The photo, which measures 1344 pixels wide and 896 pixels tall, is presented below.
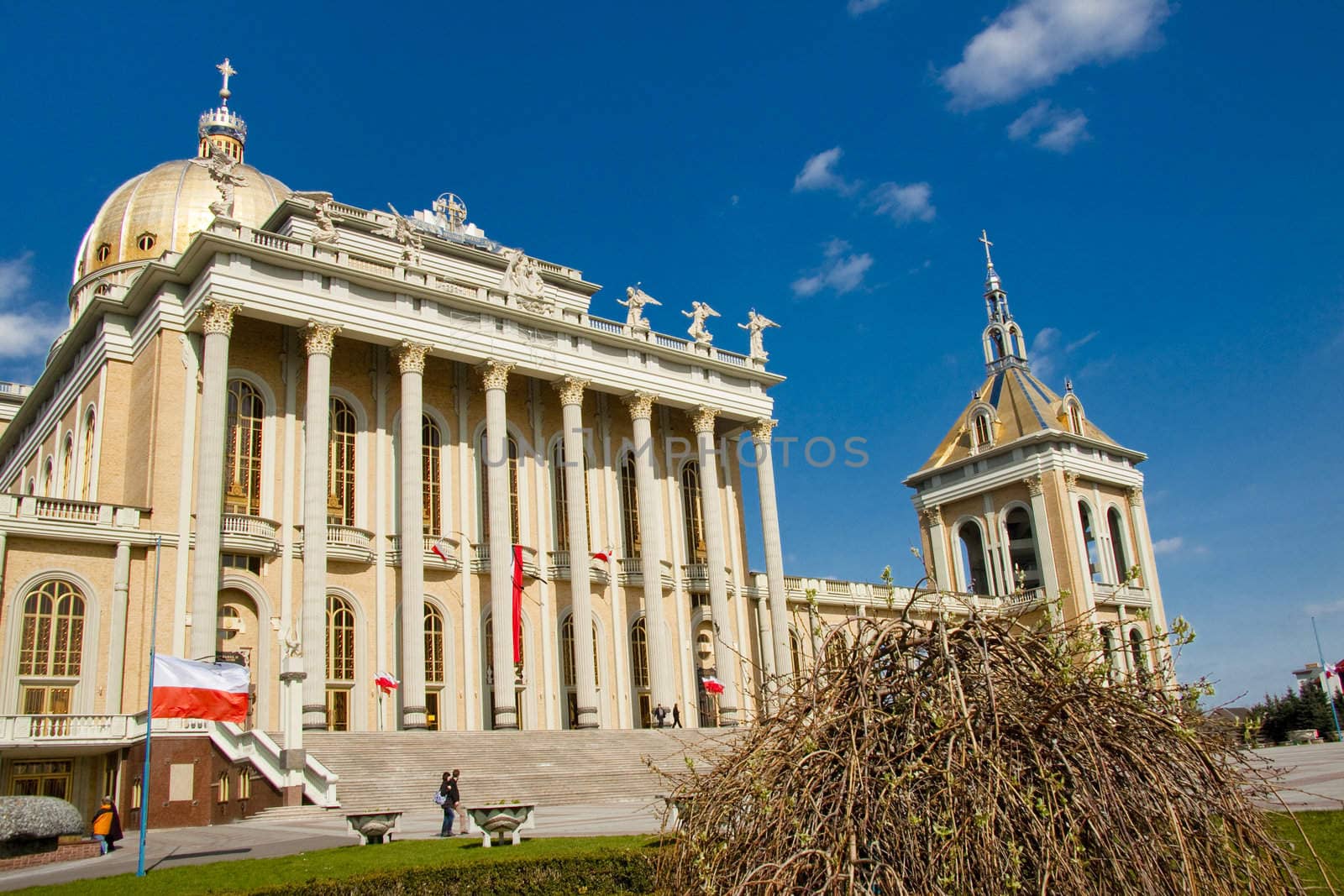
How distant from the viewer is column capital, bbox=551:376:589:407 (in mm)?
40188

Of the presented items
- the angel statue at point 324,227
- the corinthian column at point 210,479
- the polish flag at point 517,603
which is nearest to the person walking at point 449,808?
the corinthian column at point 210,479

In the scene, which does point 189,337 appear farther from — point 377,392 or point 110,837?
point 110,837

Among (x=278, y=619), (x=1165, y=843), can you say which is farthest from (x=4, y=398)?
(x=1165, y=843)

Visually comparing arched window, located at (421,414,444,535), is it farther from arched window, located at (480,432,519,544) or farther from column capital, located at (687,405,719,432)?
column capital, located at (687,405,719,432)

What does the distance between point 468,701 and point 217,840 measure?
15.9m

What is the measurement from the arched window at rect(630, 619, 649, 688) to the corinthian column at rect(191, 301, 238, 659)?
1573 centimetres

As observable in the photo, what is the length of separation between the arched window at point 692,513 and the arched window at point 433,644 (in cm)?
1148

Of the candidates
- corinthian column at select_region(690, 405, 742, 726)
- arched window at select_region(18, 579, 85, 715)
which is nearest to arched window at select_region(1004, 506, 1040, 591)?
corinthian column at select_region(690, 405, 742, 726)

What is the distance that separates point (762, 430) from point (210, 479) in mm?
22902

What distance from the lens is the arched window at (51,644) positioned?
29000 millimetres

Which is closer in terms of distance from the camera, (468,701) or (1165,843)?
(1165,843)

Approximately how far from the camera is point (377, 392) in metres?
37.7

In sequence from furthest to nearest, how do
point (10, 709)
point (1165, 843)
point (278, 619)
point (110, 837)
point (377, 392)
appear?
1. point (377, 392)
2. point (278, 619)
3. point (10, 709)
4. point (110, 837)
5. point (1165, 843)

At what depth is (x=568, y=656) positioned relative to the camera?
40.2 meters
